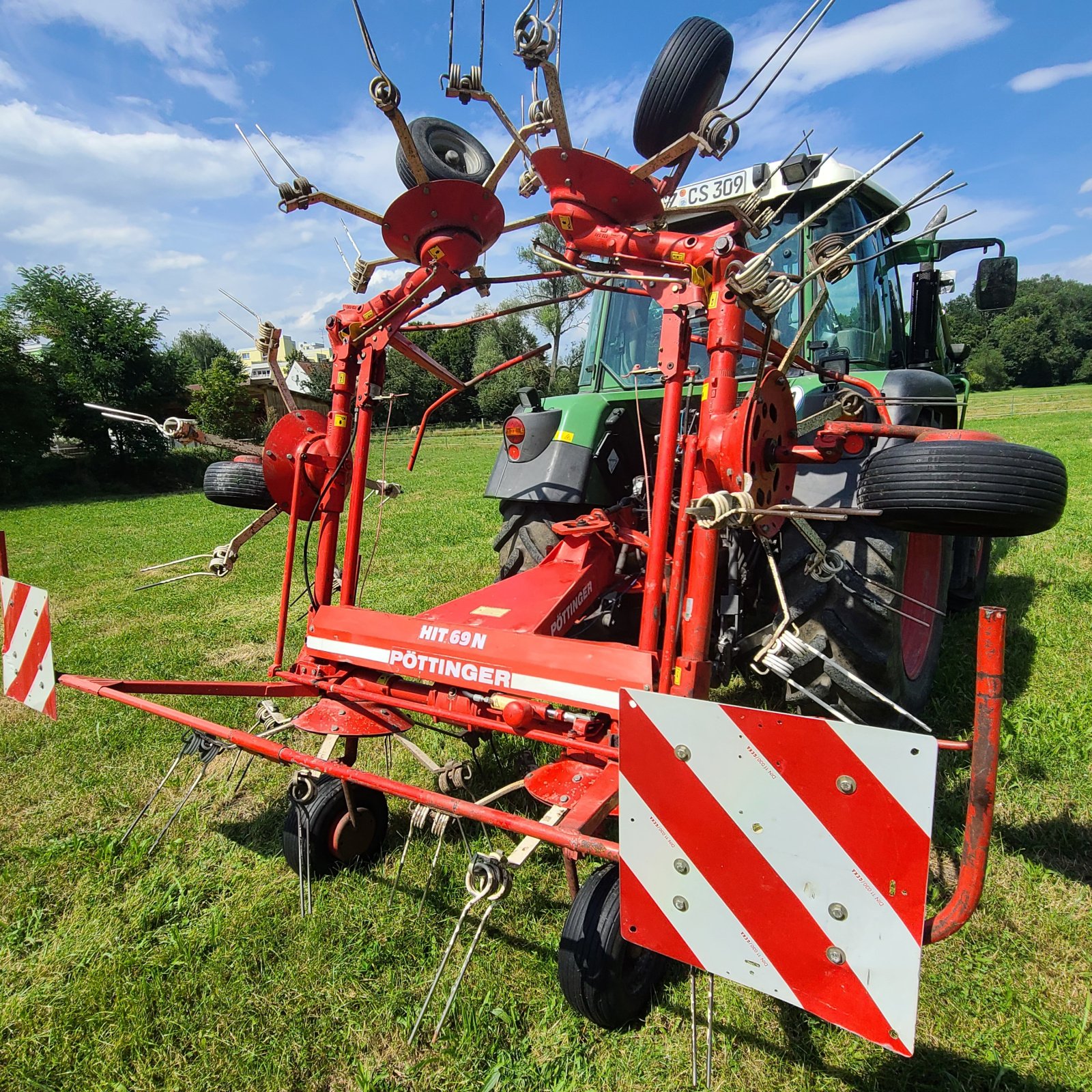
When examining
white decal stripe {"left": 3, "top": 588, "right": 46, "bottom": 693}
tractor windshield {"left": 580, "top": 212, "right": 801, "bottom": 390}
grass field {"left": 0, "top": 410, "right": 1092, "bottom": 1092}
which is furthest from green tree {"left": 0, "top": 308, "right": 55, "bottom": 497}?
tractor windshield {"left": 580, "top": 212, "right": 801, "bottom": 390}

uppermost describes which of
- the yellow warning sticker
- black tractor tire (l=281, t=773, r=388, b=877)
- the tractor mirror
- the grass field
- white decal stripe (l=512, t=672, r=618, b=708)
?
the tractor mirror

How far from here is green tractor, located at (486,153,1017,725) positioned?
2408mm

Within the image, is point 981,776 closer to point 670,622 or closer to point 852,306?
point 670,622

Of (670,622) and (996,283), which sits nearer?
(670,622)

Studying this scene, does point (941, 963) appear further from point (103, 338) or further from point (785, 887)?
point (103, 338)

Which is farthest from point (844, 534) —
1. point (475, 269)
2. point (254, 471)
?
point (254, 471)

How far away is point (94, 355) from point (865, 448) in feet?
69.5

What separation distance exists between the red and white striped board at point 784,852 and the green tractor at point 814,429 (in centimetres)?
35

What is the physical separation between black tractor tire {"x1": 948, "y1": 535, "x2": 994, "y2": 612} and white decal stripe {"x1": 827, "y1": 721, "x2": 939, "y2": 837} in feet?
10.6

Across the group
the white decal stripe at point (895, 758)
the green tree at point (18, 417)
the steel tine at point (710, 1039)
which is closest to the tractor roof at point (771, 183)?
the white decal stripe at point (895, 758)

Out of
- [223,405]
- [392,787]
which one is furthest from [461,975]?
[223,405]

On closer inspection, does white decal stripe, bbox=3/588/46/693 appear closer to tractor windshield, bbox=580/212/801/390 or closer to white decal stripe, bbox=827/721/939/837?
white decal stripe, bbox=827/721/939/837

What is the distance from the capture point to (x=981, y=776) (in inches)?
51.3

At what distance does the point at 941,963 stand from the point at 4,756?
3.98 m
